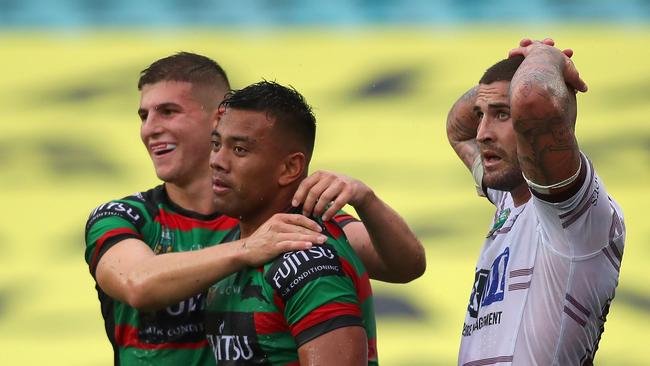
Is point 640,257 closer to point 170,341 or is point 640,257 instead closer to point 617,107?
point 617,107

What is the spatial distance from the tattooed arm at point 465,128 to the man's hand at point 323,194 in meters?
1.10

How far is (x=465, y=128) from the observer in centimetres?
499

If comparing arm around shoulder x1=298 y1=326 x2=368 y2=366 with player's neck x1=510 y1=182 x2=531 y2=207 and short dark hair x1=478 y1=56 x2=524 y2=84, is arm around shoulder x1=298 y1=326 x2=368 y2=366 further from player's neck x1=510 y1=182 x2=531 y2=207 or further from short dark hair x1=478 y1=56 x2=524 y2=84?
short dark hair x1=478 y1=56 x2=524 y2=84

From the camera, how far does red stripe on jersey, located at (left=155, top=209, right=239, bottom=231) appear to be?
179 inches

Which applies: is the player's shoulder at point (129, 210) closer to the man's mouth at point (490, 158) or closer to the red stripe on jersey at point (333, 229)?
the red stripe on jersey at point (333, 229)

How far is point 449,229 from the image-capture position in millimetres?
7750

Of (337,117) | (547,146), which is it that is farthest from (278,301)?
(337,117)

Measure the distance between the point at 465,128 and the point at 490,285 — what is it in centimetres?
104

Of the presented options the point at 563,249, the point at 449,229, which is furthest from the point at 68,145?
the point at 563,249

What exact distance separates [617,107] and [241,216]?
5008mm

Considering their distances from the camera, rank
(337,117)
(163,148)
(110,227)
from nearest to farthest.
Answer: (110,227) → (163,148) → (337,117)

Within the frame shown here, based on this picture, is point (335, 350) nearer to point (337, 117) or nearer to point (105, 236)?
point (105, 236)

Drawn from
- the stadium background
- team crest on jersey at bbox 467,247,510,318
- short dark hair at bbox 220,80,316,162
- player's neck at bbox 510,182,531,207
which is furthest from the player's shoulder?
the stadium background

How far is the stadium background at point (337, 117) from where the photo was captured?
291 inches
